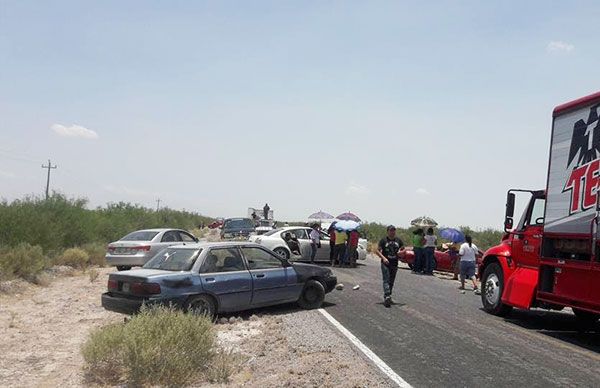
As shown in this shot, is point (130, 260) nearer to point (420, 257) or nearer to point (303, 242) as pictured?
point (303, 242)

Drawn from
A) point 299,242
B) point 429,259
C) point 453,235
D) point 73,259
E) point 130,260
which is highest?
point 453,235

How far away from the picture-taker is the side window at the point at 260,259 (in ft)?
36.3

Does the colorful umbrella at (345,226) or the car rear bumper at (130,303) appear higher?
the colorful umbrella at (345,226)

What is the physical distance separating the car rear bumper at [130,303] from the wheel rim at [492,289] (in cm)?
646

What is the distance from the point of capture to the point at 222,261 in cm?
1059

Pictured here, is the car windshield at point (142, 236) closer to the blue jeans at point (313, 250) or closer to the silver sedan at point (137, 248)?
the silver sedan at point (137, 248)

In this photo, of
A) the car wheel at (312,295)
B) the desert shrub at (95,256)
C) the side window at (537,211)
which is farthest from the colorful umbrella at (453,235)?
the desert shrub at (95,256)

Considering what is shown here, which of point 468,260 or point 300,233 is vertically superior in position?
point 300,233

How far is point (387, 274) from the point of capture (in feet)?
40.4

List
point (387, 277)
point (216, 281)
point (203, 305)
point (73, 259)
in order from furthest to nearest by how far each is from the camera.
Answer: point (73, 259), point (387, 277), point (216, 281), point (203, 305)

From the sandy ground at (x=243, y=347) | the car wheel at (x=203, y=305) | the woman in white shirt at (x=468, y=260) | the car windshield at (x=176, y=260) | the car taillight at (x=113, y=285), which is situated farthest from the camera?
the woman in white shirt at (x=468, y=260)

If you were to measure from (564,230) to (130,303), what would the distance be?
724cm

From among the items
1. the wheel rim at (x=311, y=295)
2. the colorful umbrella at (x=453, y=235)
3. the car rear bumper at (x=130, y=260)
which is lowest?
the car rear bumper at (x=130, y=260)

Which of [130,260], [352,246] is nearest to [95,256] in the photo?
Answer: [130,260]
